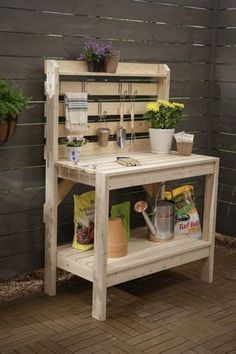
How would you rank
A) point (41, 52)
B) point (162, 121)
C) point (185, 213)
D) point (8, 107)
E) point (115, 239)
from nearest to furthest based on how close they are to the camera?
1. point (8, 107)
2. point (115, 239)
3. point (41, 52)
4. point (162, 121)
5. point (185, 213)

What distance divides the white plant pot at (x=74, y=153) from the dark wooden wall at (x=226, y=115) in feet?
5.37

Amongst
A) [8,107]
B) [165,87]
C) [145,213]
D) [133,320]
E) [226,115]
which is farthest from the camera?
[226,115]

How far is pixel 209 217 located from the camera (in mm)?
3803

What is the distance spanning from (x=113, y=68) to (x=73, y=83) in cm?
26

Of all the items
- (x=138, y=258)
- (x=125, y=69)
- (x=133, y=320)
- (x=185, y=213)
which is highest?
(x=125, y=69)

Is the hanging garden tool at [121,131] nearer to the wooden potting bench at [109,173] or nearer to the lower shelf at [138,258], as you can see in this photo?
the wooden potting bench at [109,173]

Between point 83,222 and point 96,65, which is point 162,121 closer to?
point 96,65

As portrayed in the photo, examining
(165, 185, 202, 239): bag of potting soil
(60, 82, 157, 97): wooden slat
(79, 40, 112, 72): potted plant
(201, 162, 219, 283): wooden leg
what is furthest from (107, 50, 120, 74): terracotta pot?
(165, 185, 202, 239): bag of potting soil

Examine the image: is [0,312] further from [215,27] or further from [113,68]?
[215,27]

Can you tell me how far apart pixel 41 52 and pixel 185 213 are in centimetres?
148

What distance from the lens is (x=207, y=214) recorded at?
3.81 metres

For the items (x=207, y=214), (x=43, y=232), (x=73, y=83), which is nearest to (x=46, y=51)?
(x=73, y=83)

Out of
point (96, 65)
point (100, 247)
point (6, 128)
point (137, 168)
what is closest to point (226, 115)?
point (96, 65)

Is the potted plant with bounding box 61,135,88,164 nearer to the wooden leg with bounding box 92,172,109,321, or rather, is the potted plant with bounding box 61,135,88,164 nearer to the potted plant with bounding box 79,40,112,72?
the wooden leg with bounding box 92,172,109,321
